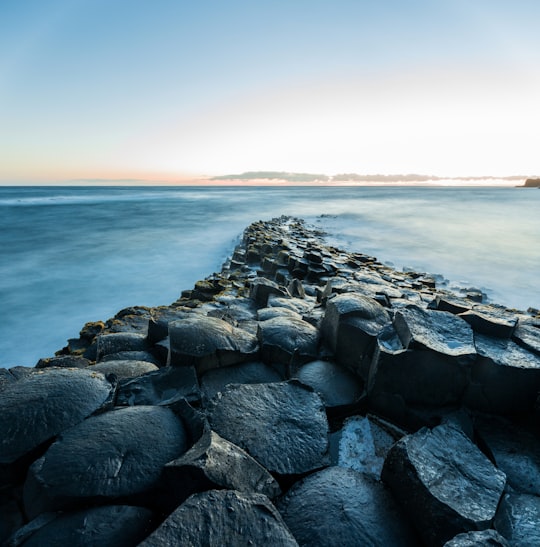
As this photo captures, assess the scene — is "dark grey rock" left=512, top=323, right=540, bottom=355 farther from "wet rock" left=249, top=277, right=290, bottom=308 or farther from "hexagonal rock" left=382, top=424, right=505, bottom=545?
"wet rock" left=249, top=277, right=290, bottom=308

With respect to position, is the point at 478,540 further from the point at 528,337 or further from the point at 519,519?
the point at 528,337

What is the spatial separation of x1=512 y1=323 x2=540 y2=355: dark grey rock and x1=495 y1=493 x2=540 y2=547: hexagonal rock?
3.48ft

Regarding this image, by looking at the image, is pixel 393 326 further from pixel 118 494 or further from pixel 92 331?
pixel 92 331

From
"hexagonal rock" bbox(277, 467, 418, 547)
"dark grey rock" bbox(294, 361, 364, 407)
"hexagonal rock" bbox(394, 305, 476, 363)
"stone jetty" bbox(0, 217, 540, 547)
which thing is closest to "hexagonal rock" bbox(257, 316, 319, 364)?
"stone jetty" bbox(0, 217, 540, 547)

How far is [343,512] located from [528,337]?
203cm

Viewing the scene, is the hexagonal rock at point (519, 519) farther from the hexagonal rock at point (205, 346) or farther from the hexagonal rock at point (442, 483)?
the hexagonal rock at point (205, 346)

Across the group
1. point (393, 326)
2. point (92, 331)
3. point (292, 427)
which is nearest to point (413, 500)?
point (292, 427)

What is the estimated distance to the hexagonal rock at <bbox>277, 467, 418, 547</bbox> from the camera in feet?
4.79

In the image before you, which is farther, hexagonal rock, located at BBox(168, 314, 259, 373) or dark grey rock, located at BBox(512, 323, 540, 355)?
hexagonal rock, located at BBox(168, 314, 259, 373)

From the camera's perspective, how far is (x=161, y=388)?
7.64ft

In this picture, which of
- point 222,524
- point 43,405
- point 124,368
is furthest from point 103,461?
point 124,368

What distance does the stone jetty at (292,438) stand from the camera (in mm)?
1416

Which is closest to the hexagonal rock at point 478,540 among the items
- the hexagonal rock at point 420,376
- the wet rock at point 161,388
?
the hexagonal rock at point 420,376

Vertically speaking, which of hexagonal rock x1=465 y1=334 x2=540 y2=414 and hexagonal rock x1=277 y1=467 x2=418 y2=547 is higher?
hexagonal rock x1=465 y1=334 x2=540 y2=414
